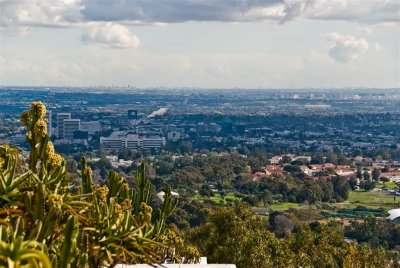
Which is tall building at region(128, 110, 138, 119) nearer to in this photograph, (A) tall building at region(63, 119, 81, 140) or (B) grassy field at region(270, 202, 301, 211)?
(A) tall building at region(63, 119, 81, 140)

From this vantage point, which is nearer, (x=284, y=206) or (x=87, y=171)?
(x=87, y=171)

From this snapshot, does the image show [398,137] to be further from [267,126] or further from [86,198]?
[86,198]

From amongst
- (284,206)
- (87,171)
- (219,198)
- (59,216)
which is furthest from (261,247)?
(219,198)

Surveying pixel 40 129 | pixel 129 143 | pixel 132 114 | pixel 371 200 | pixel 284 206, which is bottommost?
pixel 129 143

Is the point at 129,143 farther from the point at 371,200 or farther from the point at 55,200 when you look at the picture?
the point at 55,200

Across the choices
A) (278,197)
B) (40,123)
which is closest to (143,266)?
(40,123)

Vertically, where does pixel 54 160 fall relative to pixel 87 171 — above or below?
above

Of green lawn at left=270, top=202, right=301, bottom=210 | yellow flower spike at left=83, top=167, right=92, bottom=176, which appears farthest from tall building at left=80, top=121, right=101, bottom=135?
yellow flower spike at left=83, top=167, right=92, bottom=176

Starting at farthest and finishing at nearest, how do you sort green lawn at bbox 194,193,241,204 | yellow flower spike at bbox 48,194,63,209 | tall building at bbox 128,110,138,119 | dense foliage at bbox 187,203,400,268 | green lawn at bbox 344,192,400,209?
1. tall building at bbox 128,110,138,119
2. green lawn at bbox 344,192,400,209
3. green lawn at bbox 194,193,241,204
4. dense foliage at bbox 187,203,400,268
5. yellow flower spike at bbox 48,194,63,209
